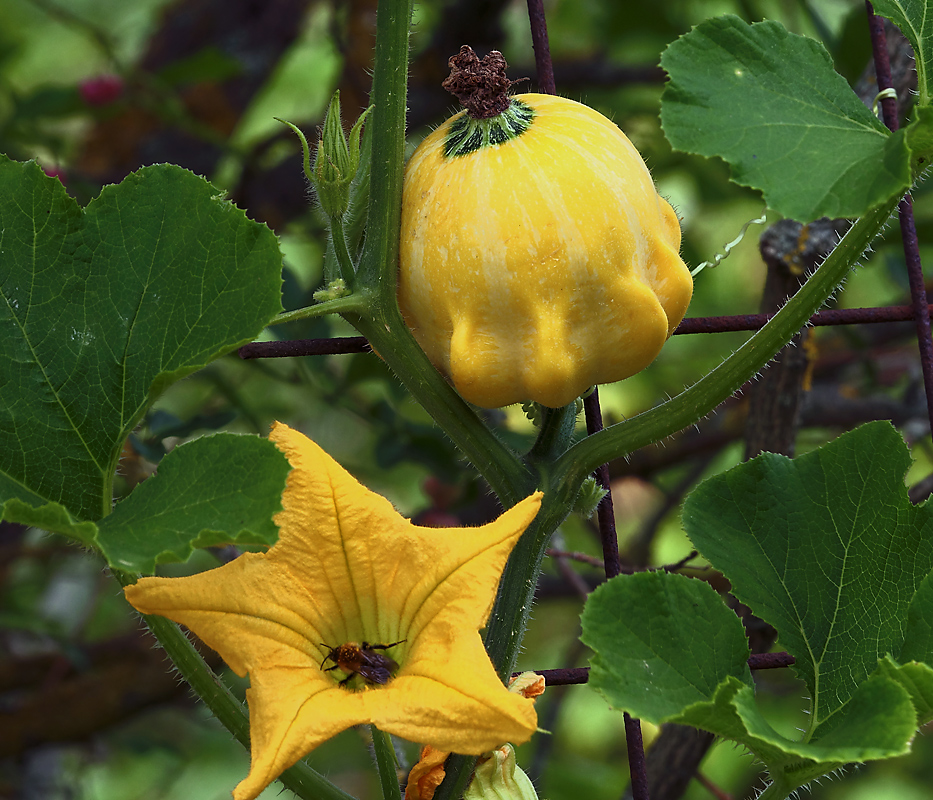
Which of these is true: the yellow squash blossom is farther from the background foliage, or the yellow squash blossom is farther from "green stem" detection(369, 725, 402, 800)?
the background foliage

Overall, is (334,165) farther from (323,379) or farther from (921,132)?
(323,379)

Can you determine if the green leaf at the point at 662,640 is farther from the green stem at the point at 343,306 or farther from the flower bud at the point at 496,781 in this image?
the green stem at the point at 343,306

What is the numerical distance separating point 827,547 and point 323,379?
117 centimetres

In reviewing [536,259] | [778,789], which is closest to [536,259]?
[536,259]

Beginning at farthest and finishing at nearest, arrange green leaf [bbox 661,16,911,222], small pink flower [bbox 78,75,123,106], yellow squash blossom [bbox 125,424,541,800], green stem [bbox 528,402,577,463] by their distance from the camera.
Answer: small pink flower [bbox 78,75,123,106]
green stem [bbox 528,402,577,463]
green leaf [bbox 661,16,911,222]
yellow squash blossom [bbox 125,424,541,800]

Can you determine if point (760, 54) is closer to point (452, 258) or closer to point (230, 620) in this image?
point (452, 258)

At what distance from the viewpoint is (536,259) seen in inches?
31.1

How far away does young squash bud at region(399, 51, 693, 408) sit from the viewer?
2.60 feet

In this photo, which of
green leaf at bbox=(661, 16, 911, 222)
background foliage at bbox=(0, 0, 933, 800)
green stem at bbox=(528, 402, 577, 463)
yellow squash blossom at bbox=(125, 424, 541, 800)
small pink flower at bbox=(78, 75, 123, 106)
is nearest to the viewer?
yellow squash blossom at bbox=(125, 424, 541, 800)

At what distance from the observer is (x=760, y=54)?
0.88 metres

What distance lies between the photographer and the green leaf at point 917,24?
2.84 feet

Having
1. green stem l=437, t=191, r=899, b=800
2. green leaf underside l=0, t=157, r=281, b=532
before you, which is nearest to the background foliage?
green leaf underside l=0, t=157, r=281, b=532

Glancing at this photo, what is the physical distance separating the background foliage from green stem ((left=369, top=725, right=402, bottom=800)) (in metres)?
0.64

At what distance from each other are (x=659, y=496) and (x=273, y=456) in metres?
2.30
